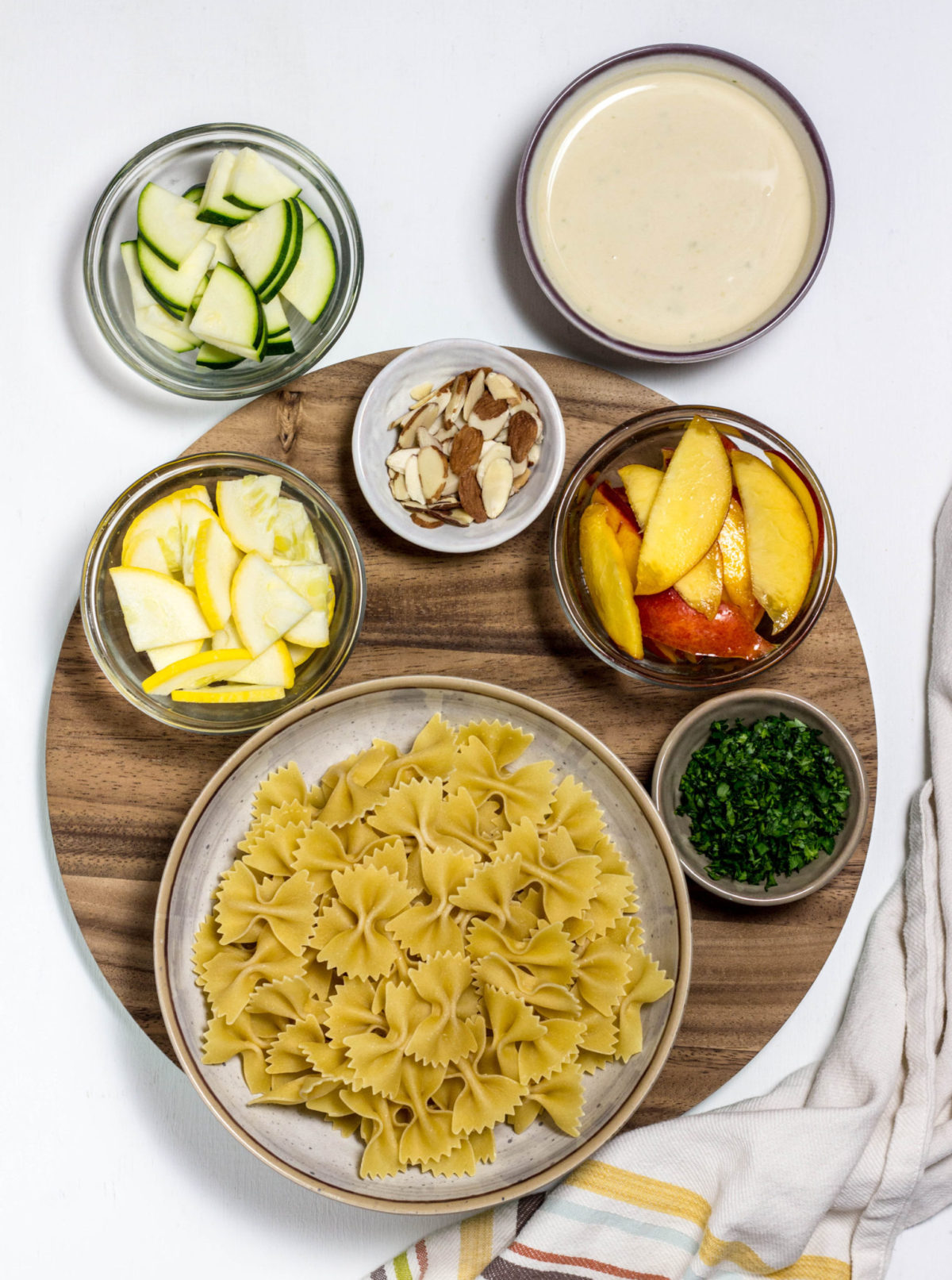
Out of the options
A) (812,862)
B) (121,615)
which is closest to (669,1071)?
(812,862)

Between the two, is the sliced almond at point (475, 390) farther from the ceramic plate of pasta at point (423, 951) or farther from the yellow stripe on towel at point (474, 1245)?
the yellow stripe on towel at point (474, 1245)

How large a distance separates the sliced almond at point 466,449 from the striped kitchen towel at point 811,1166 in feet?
4.30

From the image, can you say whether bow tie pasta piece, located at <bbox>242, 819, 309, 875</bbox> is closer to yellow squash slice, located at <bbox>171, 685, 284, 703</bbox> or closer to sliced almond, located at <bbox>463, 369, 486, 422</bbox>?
yellow squash slice, located at <bbox>171, 685, 284, 703</bbox>

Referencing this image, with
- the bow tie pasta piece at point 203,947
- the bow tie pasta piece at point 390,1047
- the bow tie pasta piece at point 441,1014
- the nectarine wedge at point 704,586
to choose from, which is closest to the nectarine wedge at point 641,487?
the nectarine wedge at point 704,586

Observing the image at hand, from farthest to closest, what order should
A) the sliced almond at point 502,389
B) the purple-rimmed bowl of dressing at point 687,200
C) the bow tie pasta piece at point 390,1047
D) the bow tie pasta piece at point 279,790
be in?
the purple-rimmed bowl of dressing at point 687,200 → the sliced almond at point 502,389 → the bow tie pasta piece at point 279,790 → the bow tie pasta piece at point 390,1047

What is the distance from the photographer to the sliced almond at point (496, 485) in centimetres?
236

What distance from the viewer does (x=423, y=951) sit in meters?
2.29

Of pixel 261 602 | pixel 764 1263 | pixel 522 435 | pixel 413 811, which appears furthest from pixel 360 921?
pixel 764 1263

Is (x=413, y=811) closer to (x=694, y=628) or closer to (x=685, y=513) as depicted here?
(x=694, y=628)

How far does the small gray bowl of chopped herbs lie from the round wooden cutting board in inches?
3.6

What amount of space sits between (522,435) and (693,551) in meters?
0.50

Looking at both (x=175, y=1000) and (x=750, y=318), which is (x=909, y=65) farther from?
(x=175, y=1000)

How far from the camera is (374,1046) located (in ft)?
7.19

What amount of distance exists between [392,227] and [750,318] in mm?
965
